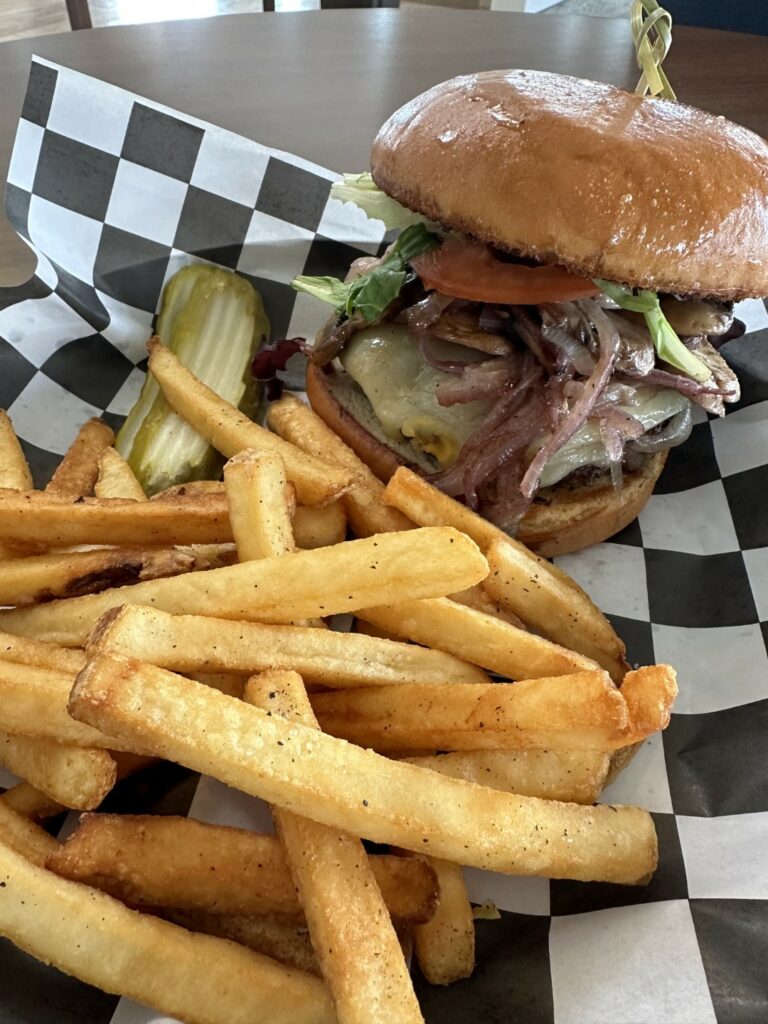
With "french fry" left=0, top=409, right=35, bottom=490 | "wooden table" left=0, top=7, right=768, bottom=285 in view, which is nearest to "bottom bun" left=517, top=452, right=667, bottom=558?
"french fry" left=0, top=409, right=35, bottom=490

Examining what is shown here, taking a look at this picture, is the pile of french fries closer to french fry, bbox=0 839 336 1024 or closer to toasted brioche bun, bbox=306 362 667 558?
french fry, bbox=0 839 336 1024

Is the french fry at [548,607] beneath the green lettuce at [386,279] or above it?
beneath

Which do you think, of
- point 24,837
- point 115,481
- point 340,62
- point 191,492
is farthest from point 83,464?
point 340,62

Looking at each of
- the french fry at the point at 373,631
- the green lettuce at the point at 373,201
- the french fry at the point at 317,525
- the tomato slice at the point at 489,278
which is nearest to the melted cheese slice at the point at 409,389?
the tomato slice at the point at 489,278

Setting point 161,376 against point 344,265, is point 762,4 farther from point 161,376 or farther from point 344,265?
point 161,376

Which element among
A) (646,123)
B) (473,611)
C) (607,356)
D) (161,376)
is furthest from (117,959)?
(646,123)

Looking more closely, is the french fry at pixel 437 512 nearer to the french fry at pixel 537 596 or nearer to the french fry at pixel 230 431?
the french fry at pixel 537 596

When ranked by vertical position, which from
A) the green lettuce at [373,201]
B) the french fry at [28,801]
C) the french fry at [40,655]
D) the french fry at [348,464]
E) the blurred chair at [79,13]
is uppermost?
the green lettuce at [373,201]
